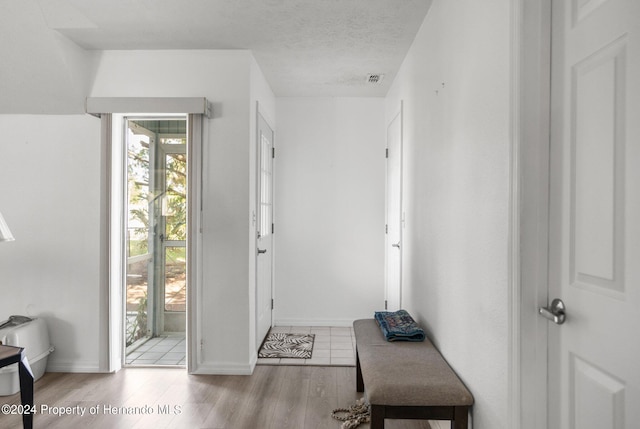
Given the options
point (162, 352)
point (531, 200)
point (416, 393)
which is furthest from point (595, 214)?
point (162, 352)

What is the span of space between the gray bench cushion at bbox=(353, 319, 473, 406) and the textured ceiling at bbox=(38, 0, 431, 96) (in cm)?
199

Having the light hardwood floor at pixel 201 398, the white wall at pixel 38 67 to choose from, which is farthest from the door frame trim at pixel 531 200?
the white wall at pixel 38 67

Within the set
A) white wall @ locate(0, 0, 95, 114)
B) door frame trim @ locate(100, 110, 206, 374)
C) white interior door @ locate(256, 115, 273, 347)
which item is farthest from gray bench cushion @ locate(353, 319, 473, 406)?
white wall @ locate(0, 0, 95, 114)

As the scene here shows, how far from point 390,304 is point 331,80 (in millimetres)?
2236

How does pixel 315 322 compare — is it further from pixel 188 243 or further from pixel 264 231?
pixel 188 243

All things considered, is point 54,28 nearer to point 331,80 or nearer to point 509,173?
point 331,80

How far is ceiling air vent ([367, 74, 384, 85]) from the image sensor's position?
356 centimetres

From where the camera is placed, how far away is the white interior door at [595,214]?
0.96 m

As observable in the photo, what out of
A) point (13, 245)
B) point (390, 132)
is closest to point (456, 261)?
point (390, 132)

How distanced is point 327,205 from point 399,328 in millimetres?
2136

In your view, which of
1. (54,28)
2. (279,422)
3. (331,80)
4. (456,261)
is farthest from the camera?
(331,80)

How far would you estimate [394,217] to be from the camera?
12.1ft

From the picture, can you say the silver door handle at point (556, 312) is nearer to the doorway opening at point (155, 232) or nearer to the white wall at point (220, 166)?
the white wall at point (220, 166)

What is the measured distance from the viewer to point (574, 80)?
45.8 inches
